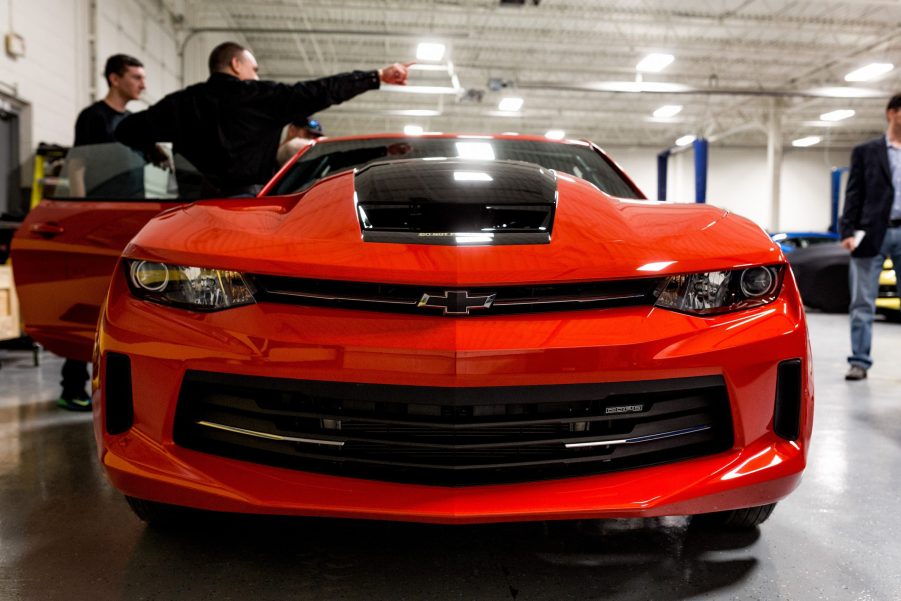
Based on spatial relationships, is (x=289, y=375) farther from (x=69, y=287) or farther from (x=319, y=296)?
(x=69, y=287)

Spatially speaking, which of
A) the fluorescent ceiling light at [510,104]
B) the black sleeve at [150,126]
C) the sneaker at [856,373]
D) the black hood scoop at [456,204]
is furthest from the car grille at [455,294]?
the fluorescent ceiling light at [510,104]

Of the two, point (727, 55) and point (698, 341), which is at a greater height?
point (727, 55)

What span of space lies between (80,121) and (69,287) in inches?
48.6

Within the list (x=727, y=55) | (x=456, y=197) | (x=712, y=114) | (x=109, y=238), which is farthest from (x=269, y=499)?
(x=712, y=114)

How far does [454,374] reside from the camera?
3.78 ft

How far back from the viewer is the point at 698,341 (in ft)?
4.04

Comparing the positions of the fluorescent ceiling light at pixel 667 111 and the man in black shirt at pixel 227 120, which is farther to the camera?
the fluorescent ceiling light at pixel 667 111

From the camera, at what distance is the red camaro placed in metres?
1.18

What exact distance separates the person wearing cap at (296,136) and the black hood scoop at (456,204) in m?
1.33

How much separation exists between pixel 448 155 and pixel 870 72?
640 inches

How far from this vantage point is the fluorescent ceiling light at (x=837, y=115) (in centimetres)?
1893

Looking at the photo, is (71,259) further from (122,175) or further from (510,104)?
(510,104)

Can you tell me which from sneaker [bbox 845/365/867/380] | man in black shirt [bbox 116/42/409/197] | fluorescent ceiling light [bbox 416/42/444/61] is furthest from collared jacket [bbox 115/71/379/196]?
fluorescent ceiling light [bbox 416/42/444/61]

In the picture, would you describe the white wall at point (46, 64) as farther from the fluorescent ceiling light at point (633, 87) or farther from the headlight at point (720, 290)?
the fluorescent ceiling light at point (633, 87)
